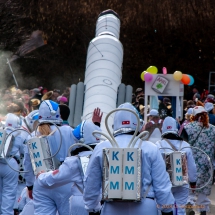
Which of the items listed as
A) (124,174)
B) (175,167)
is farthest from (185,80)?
(124,174)

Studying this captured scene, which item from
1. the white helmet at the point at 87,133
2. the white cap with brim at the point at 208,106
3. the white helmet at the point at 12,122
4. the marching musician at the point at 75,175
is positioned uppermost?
the white cap with brim at the point at 208,106

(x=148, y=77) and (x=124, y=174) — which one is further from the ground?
(x=148, y=77)

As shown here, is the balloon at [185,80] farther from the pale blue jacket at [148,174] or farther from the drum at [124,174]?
the drum at [124,174]

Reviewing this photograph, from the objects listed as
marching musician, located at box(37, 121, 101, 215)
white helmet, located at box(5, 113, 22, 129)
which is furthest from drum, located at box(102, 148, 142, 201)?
white helmet, located at box(5, 113, 22, 129)

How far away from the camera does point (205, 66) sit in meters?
37.7

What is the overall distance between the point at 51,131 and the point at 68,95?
620 inches

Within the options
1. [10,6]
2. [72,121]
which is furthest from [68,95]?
[10,6]

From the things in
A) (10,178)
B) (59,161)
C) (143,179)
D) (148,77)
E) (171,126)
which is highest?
(148,77)

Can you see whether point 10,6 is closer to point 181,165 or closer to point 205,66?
point 205,66

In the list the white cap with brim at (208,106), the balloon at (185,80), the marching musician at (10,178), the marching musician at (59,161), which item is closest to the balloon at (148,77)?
the balloon at (185,80)

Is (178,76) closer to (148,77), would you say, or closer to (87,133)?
(148,77)

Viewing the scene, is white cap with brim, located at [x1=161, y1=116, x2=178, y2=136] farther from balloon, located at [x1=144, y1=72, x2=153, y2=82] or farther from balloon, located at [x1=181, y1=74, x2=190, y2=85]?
balloon, located at [x1=181, y1=74, x2=190, y2=85]

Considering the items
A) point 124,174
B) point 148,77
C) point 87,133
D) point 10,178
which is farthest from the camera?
point 148,77

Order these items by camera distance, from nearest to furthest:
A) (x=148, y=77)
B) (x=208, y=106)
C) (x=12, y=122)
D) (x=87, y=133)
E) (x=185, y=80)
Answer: (x=87, y=133), (x=12, y=122), (x=208, y=106), (x=148, y=77), (x=185, y=80)
